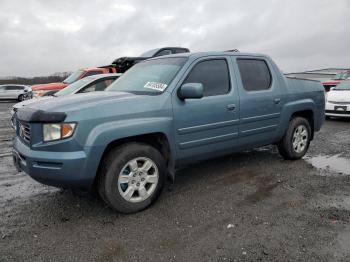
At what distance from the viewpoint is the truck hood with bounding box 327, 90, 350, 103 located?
11.0 m

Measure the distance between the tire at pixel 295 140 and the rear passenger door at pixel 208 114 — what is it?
137cm

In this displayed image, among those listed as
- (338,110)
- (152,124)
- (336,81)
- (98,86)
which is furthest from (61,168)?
(336,81)

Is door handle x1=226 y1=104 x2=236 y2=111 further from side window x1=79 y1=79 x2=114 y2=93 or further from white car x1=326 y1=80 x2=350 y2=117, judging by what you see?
white car x1=326 y1=80 x2=350 y2=117

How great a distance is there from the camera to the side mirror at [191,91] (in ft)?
12.9

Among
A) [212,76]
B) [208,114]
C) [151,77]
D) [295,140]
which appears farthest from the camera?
[295,140]

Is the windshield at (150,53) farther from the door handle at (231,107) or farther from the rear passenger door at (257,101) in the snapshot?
the door handle at (231,107)

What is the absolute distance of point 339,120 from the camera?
464 inches

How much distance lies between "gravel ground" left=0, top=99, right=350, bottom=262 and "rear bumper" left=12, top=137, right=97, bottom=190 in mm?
484

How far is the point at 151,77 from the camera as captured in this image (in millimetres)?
4477

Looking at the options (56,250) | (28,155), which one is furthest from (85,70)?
(56,250)

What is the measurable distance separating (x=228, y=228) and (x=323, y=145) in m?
4.84

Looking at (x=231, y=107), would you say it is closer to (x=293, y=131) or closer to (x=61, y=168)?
(x=293, y=131)

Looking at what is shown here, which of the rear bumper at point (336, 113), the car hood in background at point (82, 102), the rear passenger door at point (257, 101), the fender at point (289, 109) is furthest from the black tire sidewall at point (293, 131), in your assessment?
the rear bumper at point (336, 113)

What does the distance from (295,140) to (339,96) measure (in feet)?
21.3
